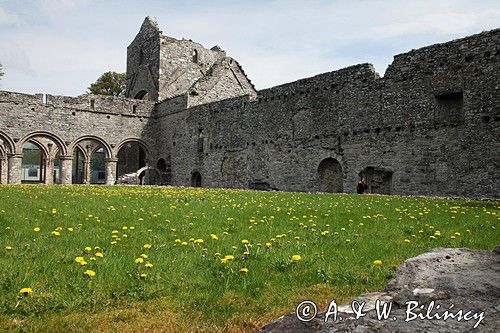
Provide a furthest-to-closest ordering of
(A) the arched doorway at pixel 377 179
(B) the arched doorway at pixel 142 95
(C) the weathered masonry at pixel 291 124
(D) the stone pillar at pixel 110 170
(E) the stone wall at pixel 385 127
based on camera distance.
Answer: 1. (B) the arched doorway at pixel 142 95
2. (D) the stone pillar at pixel 110 170
3. (A) the arched doorway at pixel 377 179
4. (C) the weathered masonry at pixel 291 124
5. (E) the stone wall at pixel 385 127

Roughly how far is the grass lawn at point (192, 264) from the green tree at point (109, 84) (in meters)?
44.4

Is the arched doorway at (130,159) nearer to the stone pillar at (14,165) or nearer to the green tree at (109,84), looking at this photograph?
the stone pillar at (14,165)

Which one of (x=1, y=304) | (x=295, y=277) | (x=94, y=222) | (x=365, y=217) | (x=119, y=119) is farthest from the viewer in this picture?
(x=119, y=119)

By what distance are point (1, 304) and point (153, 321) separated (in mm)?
1194

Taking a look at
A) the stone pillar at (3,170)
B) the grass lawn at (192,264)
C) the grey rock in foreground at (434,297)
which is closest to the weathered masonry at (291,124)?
the stone pillar at (3,170)

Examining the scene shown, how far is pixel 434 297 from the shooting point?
95.2 inches

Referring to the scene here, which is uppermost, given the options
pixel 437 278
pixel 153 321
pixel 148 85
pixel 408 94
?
pixel 148 85

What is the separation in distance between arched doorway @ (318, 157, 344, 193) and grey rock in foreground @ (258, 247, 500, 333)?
1723cm

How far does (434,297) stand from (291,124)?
66.1ft

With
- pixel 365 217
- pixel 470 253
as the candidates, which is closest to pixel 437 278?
pixel 470 253

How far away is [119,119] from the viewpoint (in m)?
32.1

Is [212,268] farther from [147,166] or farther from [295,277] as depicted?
[147,166]

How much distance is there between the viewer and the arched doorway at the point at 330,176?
20.3 m

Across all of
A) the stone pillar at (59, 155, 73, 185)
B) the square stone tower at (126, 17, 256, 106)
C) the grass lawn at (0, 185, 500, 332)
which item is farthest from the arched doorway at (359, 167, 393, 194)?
the stone pillar at (59, 155, 73, 185)
